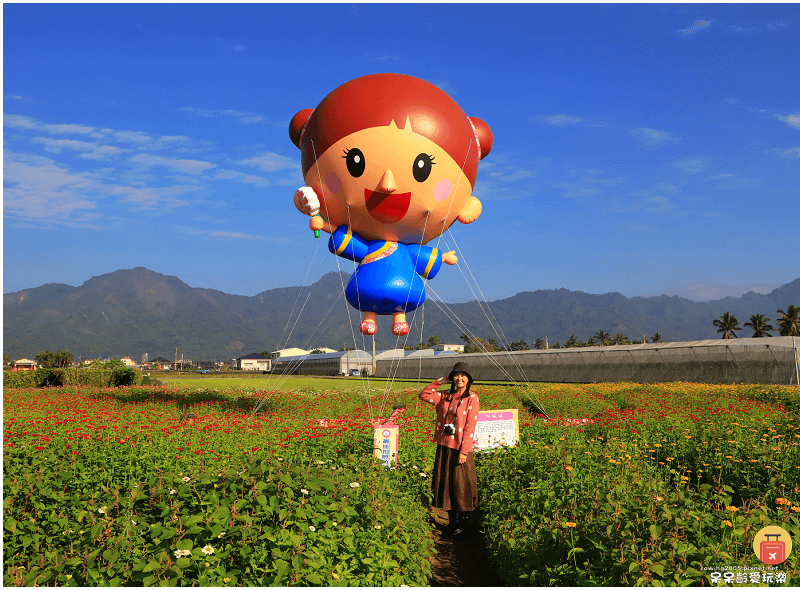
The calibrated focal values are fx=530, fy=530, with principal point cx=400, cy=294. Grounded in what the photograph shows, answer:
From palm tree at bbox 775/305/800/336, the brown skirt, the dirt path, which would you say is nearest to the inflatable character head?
the brown skirt

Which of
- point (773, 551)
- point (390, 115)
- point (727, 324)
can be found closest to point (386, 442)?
point (773, 551)

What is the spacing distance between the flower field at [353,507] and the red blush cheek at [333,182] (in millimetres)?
4280

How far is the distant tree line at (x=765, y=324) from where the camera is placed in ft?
213

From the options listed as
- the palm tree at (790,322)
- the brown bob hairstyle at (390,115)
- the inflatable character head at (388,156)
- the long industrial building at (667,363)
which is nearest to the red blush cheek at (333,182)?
the inflatable character head at (388,156)

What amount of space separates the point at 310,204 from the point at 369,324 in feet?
7.98

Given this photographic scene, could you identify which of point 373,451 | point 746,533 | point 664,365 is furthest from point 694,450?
point 664,365

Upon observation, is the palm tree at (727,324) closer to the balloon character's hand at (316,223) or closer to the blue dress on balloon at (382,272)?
the blue dress on balloon at (382,272)

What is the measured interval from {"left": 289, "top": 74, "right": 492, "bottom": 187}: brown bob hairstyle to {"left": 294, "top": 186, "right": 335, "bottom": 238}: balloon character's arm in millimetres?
527

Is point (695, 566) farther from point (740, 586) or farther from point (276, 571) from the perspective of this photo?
point (276, 571)

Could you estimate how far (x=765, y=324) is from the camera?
72750 mm

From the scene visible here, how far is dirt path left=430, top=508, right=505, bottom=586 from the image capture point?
559 cm

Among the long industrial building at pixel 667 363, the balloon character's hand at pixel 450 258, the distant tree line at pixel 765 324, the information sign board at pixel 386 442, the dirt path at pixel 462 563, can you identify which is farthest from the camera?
the distant tree line at pixel 765 324

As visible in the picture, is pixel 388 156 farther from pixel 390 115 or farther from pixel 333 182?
pixel 333 182

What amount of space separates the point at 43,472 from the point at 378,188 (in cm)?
611
